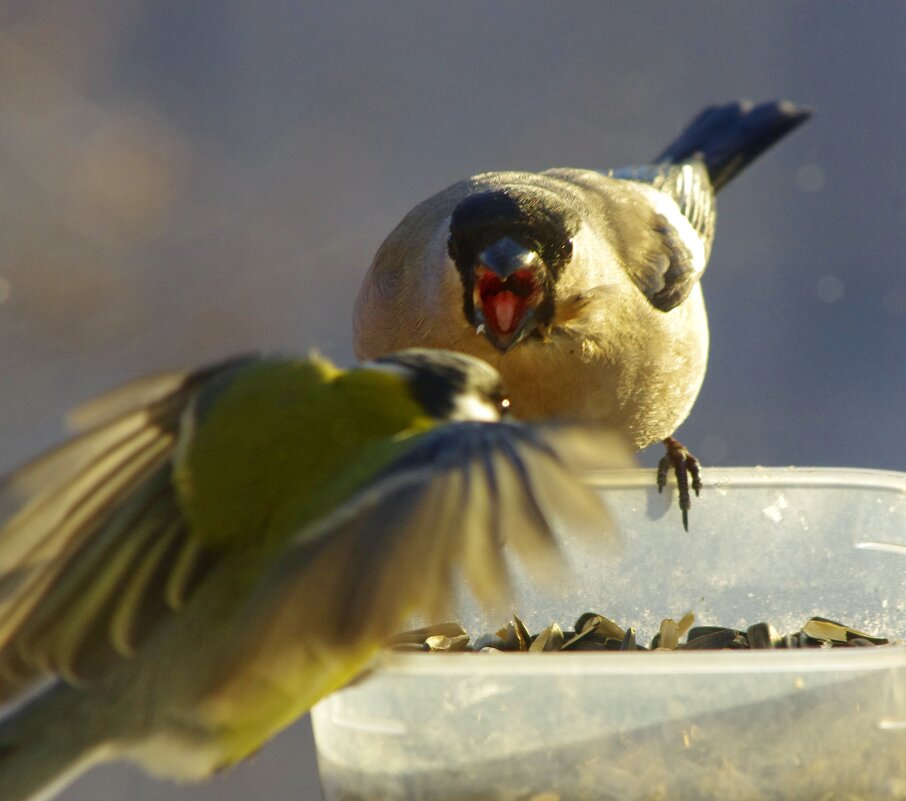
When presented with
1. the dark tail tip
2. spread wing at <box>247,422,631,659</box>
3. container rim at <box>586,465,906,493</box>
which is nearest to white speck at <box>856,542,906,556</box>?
container rim at <box>586,465,906,493</box>

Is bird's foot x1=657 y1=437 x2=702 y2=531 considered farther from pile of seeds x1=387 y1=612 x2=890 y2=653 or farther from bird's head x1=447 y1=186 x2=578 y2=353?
bird's head x1=447 y1=186 x2=578 y2=353

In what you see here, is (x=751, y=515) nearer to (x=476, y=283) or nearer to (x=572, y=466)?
(x=476, y=283)

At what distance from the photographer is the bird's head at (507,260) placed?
1.55 meters

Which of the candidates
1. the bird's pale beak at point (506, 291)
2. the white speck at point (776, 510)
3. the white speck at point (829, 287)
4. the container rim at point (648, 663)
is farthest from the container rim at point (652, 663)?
the white speck at point (829, 287)

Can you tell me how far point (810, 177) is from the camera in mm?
2582

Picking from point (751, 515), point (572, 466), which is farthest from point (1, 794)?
point (751, 515)

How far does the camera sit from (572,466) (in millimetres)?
660

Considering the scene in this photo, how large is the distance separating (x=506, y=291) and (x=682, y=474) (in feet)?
1.10

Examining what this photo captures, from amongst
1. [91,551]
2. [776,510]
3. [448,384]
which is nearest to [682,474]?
[776,510]

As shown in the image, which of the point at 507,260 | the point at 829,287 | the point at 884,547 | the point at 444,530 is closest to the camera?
the point at 444,530

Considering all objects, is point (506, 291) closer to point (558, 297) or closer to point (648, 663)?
point (558, 297)

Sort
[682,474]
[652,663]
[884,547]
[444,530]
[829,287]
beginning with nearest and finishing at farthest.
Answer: [444,530] → [652,663] → [884,547] → [682,474] → [829,287]

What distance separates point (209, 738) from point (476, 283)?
879 millimetres

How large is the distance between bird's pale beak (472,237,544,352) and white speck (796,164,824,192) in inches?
46.3
